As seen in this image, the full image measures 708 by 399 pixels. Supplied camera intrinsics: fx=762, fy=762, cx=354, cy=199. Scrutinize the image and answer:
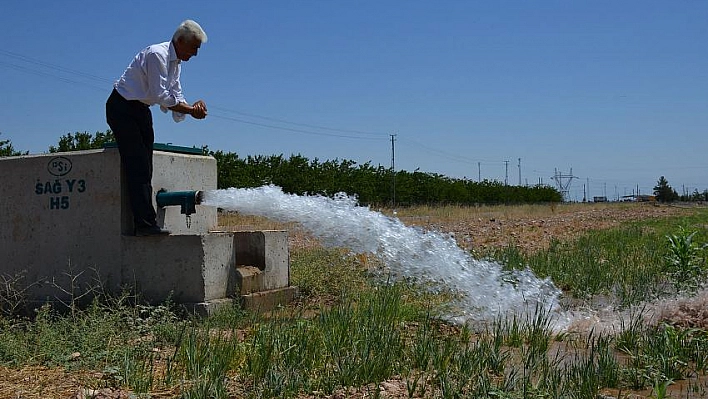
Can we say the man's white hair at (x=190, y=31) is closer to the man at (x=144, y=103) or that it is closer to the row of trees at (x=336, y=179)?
the man at (x=144, y=103)

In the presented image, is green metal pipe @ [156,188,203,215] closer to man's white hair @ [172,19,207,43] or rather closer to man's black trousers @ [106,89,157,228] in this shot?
man's black trousers @ [106,89,157,228]

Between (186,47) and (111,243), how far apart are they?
1.89 meters

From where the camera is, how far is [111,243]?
6906 millimetres

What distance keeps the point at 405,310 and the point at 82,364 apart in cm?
283

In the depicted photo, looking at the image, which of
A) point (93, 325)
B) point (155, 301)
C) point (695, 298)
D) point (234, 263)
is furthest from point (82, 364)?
point (695, 298)

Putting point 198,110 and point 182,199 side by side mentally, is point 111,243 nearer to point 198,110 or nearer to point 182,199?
point 182,199

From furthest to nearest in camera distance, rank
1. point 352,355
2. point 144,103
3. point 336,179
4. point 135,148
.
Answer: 1. point 336,179
2. point 144,103
3. point 135,148
4. point 352,355

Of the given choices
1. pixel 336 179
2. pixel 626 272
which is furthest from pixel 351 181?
pixel 626 272

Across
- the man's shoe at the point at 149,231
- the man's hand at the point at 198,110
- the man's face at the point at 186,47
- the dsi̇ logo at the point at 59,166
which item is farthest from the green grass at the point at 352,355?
the man's face at the point at 186,47

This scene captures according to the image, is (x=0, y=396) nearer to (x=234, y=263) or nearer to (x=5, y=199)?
(x=234, y=263)

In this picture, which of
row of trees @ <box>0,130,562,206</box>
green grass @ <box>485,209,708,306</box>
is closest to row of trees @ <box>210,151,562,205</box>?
row of trees @ <box>0,130,562,206</box>

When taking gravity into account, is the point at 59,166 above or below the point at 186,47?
below

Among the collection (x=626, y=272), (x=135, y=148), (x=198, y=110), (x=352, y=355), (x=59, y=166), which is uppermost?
(x=198, y=110)

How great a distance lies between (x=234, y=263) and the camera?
7.08 metres
